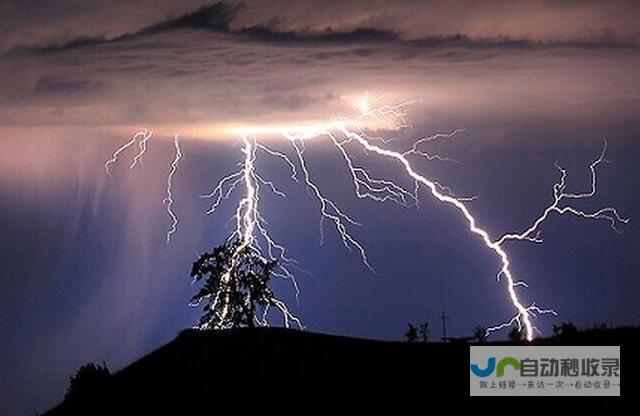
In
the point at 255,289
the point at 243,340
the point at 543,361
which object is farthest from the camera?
the point at 255,289

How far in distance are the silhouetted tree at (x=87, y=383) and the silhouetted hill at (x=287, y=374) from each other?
0.15 m

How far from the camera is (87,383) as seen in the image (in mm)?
22547

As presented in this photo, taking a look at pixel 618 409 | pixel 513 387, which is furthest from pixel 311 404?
pixel 618 409

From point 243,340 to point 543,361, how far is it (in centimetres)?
512

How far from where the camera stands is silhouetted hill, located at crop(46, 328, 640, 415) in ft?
62.5

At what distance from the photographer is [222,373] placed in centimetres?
2055

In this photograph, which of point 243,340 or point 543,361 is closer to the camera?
point 543,361

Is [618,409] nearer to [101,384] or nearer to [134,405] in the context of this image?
[134,405]

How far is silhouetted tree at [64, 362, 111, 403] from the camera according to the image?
21744 millimetres

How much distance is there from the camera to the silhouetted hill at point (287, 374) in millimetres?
19048

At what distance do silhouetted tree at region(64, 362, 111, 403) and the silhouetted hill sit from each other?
6.0 inches

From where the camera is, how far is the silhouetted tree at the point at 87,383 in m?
21.7

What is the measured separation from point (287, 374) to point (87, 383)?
3.99 meters

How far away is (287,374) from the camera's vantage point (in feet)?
66.1
